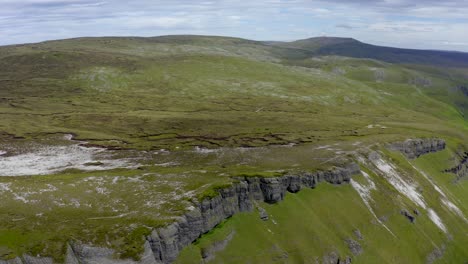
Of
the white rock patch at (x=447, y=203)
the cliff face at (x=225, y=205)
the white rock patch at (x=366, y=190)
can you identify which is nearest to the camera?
the cliff face at (x=225, y=205)

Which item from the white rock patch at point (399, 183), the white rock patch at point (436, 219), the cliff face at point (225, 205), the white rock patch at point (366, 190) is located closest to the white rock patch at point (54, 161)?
the cliff face at point (225, 205)

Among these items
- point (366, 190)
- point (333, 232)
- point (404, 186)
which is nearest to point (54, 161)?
point (333, 232)

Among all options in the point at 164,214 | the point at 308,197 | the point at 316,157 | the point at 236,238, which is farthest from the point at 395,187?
the point at 164,214

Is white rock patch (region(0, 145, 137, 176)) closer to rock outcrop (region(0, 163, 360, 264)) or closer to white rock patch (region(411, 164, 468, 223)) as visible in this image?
rock outcrop (region(0, 163, 360, 264))

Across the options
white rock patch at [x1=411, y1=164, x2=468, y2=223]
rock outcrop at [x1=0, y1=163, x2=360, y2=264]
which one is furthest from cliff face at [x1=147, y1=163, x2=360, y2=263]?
white rock patch at [x1=411, y1=164, x2=468, y2=223]

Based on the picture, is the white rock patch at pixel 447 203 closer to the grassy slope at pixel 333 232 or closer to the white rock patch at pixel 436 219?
the grassy slope at pixel 333 232

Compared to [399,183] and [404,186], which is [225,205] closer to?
[399,183]

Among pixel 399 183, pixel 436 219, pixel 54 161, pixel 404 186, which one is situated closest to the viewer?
pixel 54 161
